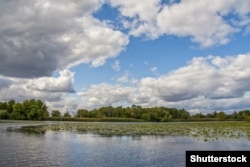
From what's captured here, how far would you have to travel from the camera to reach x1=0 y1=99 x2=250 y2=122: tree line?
5443 inches

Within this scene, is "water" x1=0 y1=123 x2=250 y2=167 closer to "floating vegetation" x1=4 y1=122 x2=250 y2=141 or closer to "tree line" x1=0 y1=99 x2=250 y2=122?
"floating vegetation" x1=4 y1=122 x2=250 y2=141

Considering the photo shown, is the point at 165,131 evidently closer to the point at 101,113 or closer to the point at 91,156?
the point at 91,156

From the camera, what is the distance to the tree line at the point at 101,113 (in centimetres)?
13825

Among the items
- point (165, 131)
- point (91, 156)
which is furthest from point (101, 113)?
point (91, 156)

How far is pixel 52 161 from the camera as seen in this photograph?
2522 cm

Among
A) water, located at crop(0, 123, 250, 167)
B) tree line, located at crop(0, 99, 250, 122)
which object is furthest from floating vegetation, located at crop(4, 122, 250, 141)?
tree line, located at crop(0, 99, 250, 122)

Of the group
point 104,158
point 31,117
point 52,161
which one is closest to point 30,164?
point 52,161

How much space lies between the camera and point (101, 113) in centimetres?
17712

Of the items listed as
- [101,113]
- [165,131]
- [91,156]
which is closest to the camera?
[91,156]

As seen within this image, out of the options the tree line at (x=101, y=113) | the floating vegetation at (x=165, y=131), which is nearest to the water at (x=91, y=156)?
the floating vegetation at (x=165, y=131)

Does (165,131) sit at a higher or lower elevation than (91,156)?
higher

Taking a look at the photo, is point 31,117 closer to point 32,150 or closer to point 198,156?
point 32,150

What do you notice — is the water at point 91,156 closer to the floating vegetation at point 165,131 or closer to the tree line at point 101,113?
the floating vegetation at point 165,131

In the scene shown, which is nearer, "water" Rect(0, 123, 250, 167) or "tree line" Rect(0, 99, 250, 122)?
"water" Rect(0, 123, 250, 167)
